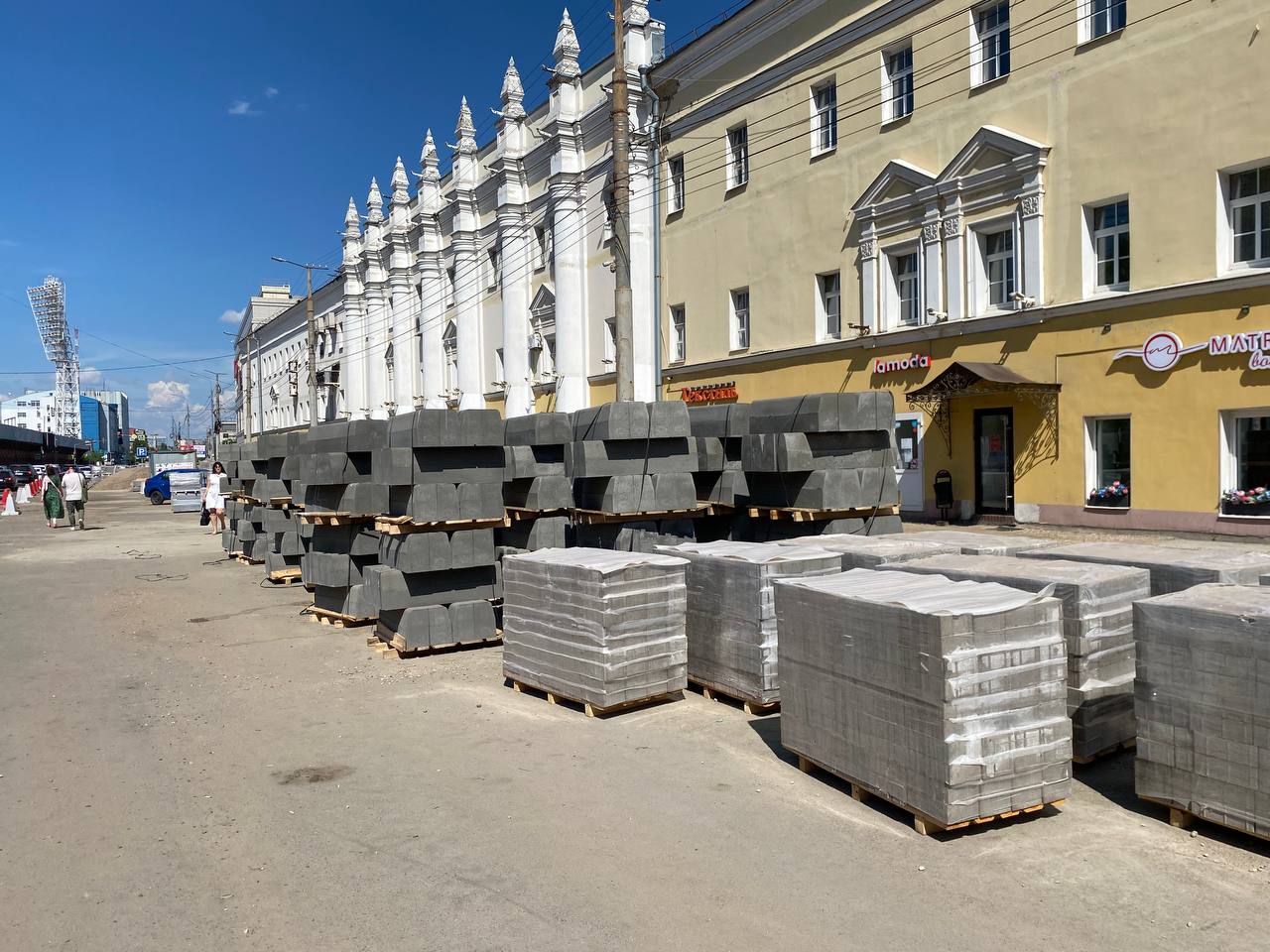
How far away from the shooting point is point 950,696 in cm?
476

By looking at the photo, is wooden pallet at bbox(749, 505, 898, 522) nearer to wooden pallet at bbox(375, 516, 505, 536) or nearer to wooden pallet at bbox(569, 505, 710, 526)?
wooden pallet at bbox(569, 505, 710, 526)

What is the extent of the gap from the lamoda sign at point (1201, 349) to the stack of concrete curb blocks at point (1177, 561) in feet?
28.8

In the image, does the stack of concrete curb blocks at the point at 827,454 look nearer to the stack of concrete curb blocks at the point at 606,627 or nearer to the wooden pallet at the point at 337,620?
the stack of concrete curb blocks at the point at 606,627

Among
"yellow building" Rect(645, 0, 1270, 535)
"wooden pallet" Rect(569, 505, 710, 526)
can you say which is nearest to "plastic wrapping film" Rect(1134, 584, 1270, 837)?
"wooden pallet" Rect(569, 505, 710, 526)

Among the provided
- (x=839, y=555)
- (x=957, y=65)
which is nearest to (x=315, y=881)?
(x=839, y=555)

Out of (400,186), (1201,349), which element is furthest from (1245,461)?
(400,186)

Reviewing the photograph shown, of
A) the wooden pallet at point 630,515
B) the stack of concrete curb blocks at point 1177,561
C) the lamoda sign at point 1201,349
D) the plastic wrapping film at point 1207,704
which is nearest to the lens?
the plastic wrapping film at point 1207,704

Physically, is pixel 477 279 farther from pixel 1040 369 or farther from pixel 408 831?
pixel 408 831

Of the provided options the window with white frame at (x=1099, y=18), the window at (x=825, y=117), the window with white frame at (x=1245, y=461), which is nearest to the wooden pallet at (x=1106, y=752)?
the window with white frame at (x=1245, y=461)

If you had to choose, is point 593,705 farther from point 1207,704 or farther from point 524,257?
point 524,257

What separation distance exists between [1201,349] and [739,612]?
38.3ft

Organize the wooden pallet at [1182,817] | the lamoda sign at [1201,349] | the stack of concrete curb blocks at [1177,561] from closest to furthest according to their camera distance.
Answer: the wooden pallet at [1182,817], the stack of concrete curb blocks at [1177,561], the lamoda sign at [1201,349]

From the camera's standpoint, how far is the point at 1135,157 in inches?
614

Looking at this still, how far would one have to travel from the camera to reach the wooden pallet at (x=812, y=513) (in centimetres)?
1095
